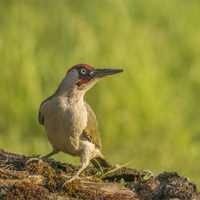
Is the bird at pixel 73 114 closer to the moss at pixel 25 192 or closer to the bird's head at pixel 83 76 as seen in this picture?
the bird's head at pixel 83 76

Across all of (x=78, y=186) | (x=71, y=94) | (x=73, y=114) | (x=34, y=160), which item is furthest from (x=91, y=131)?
(x=78, y=186)

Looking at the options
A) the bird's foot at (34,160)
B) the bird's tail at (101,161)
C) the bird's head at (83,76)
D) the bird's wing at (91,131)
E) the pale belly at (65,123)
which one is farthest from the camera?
the bird's tail at (101,161)

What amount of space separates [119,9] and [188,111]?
114 inches

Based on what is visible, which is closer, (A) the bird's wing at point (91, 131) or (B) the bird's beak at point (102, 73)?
(B) the bird's beak at point (102, 73)

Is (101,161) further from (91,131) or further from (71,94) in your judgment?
(71,94)

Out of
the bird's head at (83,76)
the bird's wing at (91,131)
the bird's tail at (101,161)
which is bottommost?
the bird's tail at (101,161)

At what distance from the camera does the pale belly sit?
4488 millimetres

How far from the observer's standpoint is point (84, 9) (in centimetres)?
937

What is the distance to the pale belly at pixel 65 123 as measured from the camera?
449 cm

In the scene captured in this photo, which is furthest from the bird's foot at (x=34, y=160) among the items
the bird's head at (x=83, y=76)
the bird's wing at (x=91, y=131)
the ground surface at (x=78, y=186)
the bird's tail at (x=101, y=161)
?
the bird's tail at (x=101, y=161)

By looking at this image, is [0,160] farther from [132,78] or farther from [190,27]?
[190,27]

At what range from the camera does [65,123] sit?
4477mm

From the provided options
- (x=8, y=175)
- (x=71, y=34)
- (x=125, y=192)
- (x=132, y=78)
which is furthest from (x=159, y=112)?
(x=8, y=175)

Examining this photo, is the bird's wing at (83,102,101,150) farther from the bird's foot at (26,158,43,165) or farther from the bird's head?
the bird's foot at (26,158,43,165)
